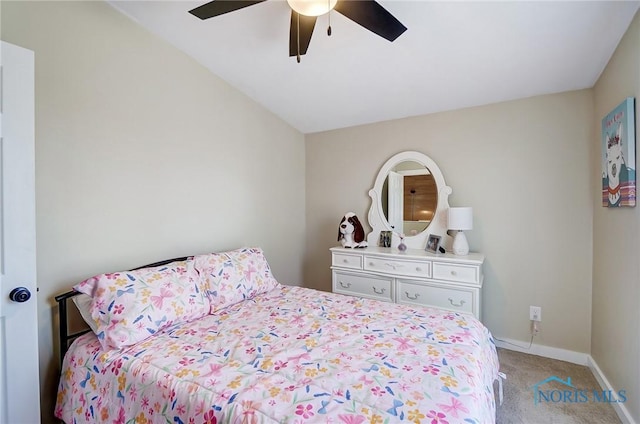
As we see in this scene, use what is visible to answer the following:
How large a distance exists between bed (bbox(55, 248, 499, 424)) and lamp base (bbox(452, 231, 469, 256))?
92 cm

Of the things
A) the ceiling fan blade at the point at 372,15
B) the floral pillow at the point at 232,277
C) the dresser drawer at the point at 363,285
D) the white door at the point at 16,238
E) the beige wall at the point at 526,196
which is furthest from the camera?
the dresser drawer at the point at 363,285

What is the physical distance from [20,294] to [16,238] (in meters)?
0.25

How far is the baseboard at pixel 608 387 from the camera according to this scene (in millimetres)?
1695

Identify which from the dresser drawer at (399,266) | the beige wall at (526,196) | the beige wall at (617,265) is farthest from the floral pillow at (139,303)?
the beige wall at (617,265)

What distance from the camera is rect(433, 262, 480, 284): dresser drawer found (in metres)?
2.42

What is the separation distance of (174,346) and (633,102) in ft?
9.28

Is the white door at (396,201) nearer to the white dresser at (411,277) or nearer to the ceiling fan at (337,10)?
the white dresser at (411,277)

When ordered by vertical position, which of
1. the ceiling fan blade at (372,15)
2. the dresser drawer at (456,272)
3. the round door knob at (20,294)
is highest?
the ceiling fan blade at (372,15)

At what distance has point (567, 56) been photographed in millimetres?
2004

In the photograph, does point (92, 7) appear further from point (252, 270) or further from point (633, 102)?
point (633, 102)

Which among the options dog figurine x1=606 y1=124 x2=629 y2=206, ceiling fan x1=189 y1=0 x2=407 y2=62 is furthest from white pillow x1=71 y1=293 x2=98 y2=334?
dog figurine x1=606 y1=124 x2=629 y2=206

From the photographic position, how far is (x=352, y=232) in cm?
312

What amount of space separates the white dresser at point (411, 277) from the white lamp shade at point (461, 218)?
26 cm

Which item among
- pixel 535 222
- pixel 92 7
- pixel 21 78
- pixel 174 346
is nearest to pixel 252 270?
pixel 174 346
